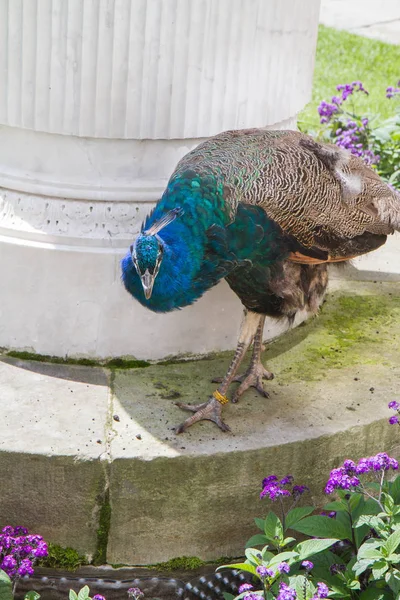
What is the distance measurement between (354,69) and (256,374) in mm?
5528

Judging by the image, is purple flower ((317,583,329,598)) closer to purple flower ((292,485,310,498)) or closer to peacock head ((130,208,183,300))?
purple flower ((292,485,310,498))

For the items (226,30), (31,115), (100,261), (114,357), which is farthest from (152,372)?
(226,30)

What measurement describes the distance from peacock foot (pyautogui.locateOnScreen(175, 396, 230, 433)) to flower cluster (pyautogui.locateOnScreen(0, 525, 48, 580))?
668mm

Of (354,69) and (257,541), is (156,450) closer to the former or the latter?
(257,541)

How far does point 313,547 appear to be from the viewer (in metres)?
3.15

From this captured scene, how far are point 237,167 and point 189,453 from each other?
1.09 metres

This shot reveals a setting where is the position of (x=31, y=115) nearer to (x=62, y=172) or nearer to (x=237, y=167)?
(x=62, y=172)

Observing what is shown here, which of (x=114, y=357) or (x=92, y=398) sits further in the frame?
(x=114, y=357)

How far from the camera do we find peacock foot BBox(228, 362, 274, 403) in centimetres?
398

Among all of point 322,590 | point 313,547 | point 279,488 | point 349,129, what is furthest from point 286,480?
point 349,129

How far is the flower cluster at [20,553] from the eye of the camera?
3195 mm

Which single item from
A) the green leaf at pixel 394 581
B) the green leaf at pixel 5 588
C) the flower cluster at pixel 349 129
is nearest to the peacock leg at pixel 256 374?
the green leaf at pixel 394 581

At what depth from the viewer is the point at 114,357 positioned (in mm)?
4113

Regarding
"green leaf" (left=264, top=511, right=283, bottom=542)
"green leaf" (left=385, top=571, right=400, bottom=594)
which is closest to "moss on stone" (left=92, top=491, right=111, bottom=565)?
"green leaf" (left=264, top=511, right=283, bottom=542)
